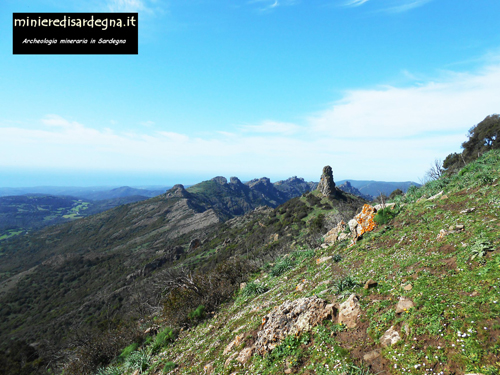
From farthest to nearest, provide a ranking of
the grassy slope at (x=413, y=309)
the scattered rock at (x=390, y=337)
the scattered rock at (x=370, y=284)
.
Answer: the scattered rock at (x=370, y=284) < the scattered rock at (x=390, y=337) < the grassy slope at (x=413, y=309)

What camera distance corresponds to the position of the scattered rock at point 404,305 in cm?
665

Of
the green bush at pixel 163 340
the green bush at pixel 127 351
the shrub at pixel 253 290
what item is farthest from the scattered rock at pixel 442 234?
the green bush at pixel 127 351

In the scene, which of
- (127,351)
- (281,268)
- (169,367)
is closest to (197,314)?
(169,367)

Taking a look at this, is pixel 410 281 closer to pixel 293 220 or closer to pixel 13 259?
pixel 293 220

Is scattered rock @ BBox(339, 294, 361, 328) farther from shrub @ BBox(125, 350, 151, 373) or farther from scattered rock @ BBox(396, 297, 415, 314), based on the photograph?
shrub @ BBox(125, 350, 151, 373)

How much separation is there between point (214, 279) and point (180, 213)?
178731 millimetres

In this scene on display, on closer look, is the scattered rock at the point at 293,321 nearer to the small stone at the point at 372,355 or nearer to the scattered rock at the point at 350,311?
the scattered rock at the point at 350,311

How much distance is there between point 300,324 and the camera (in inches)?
324

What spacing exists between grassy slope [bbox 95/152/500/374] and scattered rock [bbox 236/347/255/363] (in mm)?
318

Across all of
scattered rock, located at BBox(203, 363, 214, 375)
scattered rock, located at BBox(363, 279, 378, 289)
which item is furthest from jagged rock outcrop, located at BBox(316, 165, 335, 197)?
scattered rock, located at BBox(203, 363, 214, 375)

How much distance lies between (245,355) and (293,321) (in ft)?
→ 7.82

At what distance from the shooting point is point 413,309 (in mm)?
6469

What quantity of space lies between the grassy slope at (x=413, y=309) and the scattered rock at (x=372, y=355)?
0.13 meters

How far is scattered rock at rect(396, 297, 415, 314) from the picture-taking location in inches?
262
